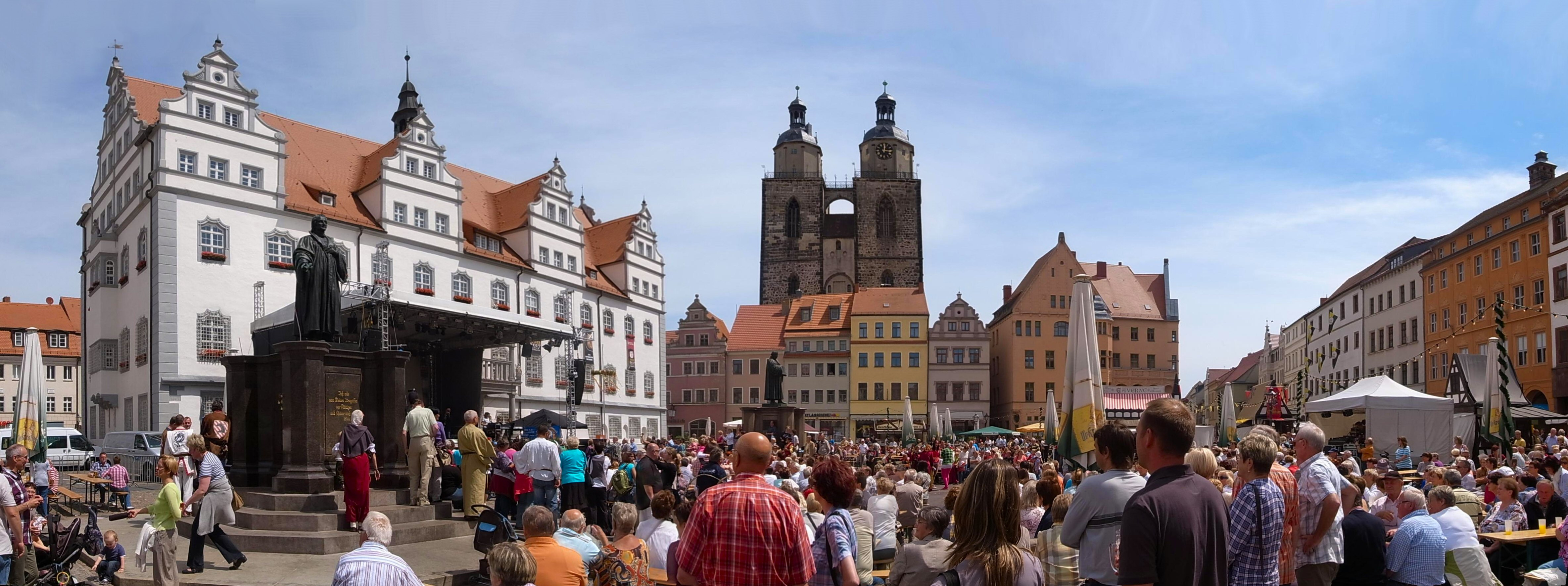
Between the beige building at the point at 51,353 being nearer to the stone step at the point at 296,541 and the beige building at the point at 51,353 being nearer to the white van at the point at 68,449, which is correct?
the white van at the point at 68,449

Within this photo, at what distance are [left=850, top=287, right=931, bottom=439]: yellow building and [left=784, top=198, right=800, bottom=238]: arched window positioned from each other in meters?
21.9

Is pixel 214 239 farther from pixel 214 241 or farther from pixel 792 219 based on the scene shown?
pixel 792 219

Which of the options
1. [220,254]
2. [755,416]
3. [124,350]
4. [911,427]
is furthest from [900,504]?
[124,350]

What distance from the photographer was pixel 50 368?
216 ft

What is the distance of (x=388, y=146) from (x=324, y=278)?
Result: 30823 mm

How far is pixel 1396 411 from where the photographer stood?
75.9ft

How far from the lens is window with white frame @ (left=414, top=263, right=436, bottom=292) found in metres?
Answer: 41.8

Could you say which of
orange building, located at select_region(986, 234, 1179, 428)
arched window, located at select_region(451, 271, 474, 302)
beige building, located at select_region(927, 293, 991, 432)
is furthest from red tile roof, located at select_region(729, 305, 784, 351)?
arched window, located at select_region(451, 271, 474, 302)

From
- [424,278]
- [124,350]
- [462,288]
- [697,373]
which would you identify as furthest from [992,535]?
[697,373]

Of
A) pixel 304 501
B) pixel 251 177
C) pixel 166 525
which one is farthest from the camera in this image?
pixel 251 177

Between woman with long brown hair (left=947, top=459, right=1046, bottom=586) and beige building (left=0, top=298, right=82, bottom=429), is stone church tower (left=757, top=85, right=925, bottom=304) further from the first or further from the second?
woman with long brown hair (left=947, top=459, right=1046, bottom=586)

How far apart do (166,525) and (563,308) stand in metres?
40.3

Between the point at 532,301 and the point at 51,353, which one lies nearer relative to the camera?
the point at 532,301

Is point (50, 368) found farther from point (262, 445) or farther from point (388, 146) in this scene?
point (262, 445)
